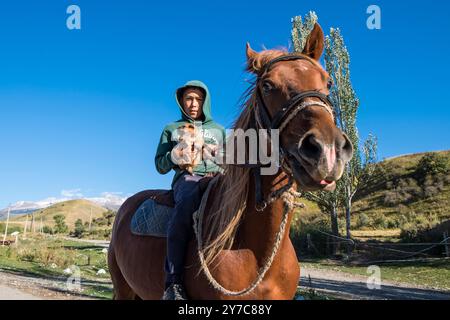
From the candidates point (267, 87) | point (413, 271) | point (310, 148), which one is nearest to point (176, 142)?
point (267, 87)

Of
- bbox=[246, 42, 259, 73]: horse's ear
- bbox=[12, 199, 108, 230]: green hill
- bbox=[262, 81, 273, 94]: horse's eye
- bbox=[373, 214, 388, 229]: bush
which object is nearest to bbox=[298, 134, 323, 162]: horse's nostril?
bbox=[262, 81, 273, 94]: horse's eye

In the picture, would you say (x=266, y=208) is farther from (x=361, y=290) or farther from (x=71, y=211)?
(x=71, y=211)

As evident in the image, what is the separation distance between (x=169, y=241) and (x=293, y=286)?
36.9 inches

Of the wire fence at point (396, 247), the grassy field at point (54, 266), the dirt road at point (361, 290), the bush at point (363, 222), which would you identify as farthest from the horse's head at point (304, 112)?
the bush at point (363, 222)

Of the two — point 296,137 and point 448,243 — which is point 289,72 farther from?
point 448,243

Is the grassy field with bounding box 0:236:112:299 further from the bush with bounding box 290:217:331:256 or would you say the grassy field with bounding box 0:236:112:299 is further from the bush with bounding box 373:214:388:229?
the bush with bounding box 373:214:388:229

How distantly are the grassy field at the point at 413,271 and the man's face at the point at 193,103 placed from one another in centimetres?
1219

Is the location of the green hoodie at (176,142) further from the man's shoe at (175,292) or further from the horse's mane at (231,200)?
the man's shoe at (175,292)

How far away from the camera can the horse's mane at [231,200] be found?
244 centimetres

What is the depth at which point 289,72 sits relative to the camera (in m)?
2.30

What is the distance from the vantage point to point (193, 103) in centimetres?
351

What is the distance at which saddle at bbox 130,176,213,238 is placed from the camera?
3064 mm

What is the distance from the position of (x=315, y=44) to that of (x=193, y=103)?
1344 mm
